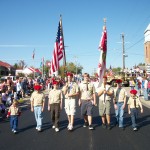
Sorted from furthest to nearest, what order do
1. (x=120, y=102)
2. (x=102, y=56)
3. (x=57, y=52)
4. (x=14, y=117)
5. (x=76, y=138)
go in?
1. (x=57, y=52)
2. (x=102, y=56)
3. (x=120, y=102)
4. (x=14, y=117)
5. (x=76, y=138)

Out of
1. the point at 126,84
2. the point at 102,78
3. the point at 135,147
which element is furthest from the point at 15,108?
the point at 126,84

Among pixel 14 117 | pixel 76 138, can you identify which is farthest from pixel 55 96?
pixel 76 138

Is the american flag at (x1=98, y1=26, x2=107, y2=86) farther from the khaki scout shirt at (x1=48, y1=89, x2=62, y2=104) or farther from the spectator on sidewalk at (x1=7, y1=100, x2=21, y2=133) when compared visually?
the spectator on sidewalk at (x1=7, y1=100, x2=21, y2=133)

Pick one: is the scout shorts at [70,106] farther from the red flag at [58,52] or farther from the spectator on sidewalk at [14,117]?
the red flag at [58,52]

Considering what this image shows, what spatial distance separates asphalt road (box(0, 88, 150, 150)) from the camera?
7508 mm

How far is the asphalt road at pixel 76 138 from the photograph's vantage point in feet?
24.6

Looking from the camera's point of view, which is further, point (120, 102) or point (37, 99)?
point (120, 102)

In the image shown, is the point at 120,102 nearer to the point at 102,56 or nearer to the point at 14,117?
the point at 102,56

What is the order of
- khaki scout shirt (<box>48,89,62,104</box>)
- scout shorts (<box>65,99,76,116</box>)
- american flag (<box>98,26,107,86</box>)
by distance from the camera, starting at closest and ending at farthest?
scout shorts (<box>65,99,76,116</box>) → khaki scout shirt (<box>48,89,62,104</box>) → american flag (<box>98,26,107,86</box>)

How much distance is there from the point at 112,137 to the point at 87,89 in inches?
77.2

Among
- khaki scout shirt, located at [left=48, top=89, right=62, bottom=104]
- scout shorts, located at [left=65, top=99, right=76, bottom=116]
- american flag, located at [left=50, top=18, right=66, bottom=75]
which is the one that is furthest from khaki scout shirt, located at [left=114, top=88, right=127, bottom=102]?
american flag, located at [left=50, top=18, right=66, bottom=75]

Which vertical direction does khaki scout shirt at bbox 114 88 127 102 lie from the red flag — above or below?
below

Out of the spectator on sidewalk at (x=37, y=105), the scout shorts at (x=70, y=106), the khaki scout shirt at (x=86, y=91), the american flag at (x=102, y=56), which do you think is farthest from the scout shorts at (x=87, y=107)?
the spectator on sidewalk at (x=37, y=105)

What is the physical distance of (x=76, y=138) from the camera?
27.6ft
